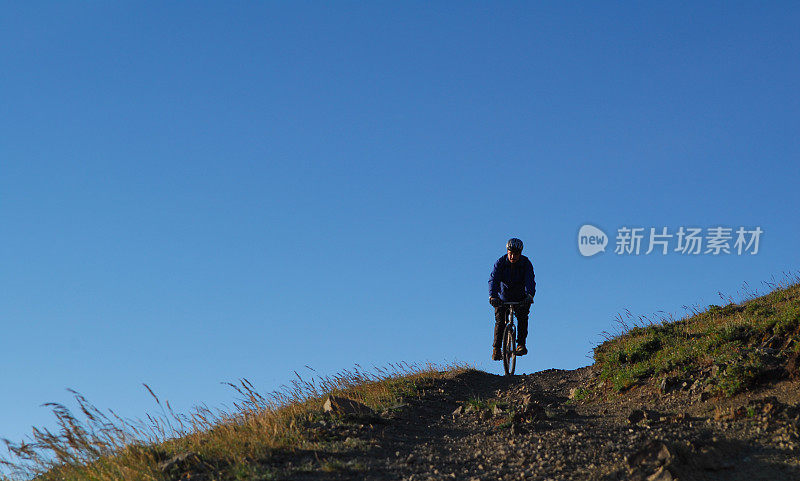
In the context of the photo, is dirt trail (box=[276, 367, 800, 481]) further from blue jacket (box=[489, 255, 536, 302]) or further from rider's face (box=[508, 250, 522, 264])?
rider's face (box=[508, 250, 522, 264])

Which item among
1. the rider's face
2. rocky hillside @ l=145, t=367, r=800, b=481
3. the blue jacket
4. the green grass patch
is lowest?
rocky hillside @ l=145, t=367, r=800, b=481

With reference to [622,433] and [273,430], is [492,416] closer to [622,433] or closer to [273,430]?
[622,433]

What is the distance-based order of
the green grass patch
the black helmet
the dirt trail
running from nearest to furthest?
1. the dirt trail
2. the green grass patch
3. the black helmet

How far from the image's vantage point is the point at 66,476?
8.14 m

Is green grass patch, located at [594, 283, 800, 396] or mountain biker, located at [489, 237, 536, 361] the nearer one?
green grass patch, located at [594, 283, 800, 396]

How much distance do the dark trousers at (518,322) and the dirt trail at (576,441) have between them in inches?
136

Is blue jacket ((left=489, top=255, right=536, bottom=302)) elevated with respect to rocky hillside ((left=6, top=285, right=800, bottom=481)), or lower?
elevated

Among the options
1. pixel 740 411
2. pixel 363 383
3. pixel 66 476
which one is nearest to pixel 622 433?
pixel 740 411

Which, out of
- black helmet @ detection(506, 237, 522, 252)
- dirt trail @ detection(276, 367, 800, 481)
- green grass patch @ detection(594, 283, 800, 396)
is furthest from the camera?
black helmet @ detection(506, 237, 522, 252)

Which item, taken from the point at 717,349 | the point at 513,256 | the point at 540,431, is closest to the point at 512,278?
the point at 513,256

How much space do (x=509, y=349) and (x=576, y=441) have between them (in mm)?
7322

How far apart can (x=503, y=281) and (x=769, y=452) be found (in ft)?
26.5

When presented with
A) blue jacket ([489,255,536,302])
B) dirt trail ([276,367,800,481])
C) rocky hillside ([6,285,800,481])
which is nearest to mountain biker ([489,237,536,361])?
blue jacket ([489,255,536,302])

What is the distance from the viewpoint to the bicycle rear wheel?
15477mm
